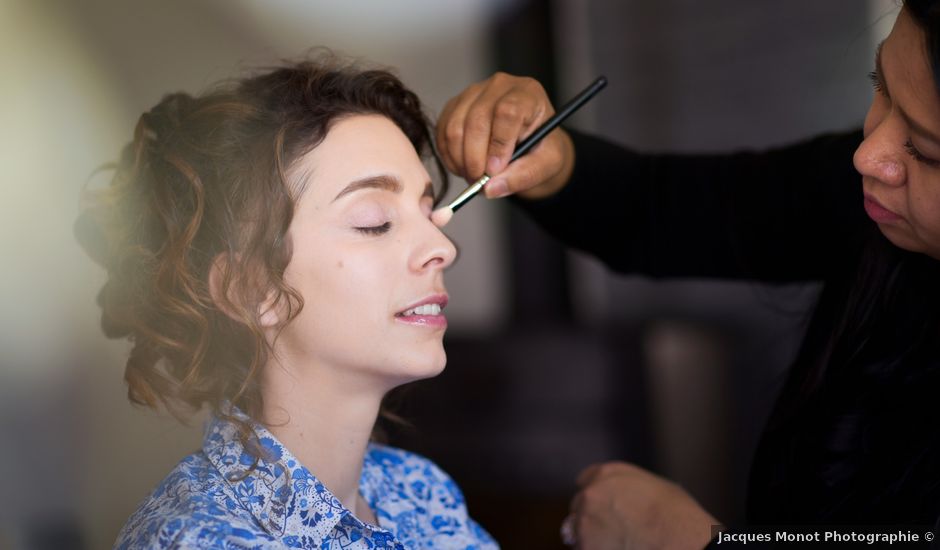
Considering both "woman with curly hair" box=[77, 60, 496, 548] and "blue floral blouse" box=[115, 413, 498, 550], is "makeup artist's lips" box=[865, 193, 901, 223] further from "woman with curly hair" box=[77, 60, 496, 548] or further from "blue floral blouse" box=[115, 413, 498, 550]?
"blue floral blouse" box=[115, 413, 498, 550]

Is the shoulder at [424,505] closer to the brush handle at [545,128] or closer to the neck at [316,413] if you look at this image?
the neck at [316,413]

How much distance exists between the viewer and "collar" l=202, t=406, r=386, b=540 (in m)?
0.82


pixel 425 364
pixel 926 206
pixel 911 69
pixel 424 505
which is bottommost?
pixel 424 505

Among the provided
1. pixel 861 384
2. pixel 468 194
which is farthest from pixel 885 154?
pixel 468 194

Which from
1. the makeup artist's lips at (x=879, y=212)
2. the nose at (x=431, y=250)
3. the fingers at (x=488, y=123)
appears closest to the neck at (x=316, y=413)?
the nose at (x=431, y=250)

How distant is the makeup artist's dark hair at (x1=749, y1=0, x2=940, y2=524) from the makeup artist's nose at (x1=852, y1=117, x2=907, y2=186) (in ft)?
0.58

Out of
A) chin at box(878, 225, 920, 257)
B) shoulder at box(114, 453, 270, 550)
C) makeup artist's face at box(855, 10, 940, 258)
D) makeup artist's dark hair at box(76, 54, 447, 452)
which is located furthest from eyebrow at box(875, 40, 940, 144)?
shoulder at box(114, 453, 270, 550)

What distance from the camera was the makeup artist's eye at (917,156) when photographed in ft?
2.43

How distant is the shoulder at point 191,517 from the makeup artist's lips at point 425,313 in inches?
8.8

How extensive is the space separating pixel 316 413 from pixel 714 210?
575 mm

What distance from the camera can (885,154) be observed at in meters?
0.78

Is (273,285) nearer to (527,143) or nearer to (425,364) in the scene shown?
(425,364)

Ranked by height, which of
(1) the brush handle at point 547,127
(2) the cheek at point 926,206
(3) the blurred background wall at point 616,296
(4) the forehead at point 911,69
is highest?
(4) the forehead at point 911,69

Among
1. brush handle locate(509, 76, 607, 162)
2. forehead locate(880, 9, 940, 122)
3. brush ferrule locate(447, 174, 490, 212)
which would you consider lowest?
brush ferrule locate(447, 174, 490, 212)
